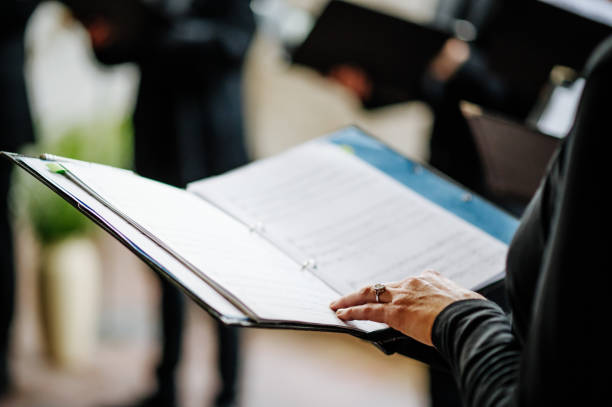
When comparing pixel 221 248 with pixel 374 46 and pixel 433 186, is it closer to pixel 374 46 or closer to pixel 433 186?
pixel 433 186

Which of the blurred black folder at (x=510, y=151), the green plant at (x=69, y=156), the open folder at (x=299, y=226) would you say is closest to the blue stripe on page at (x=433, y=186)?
the open folder at (x=299, y=226)

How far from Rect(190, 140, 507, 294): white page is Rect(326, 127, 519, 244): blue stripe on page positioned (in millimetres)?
19

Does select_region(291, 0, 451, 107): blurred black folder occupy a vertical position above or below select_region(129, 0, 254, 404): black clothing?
above

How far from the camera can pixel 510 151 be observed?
104 cm

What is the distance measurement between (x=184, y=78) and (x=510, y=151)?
1.04 m

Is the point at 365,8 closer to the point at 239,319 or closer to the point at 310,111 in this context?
the point at 239,319

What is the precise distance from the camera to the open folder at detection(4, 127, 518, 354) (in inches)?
25.5

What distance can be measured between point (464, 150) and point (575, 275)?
3.52 feet

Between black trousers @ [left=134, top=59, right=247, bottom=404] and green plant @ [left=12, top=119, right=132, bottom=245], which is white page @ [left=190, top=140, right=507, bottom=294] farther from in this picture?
green plant @ [left=12, top=119, right=132, bottom=245]

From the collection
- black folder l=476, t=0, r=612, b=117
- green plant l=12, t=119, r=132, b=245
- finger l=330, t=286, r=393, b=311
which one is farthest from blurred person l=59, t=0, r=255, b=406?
finger l=330, t=286, r=393, b=311

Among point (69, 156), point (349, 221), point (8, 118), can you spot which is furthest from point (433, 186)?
point (69, 156)

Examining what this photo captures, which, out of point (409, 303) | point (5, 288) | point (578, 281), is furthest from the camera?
point (5, 288)

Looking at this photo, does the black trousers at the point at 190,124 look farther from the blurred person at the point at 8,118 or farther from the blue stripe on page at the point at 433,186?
the blue stripe on page at the point at 433,186

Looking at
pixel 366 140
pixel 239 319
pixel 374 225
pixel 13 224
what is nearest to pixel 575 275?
pixel 239 319
